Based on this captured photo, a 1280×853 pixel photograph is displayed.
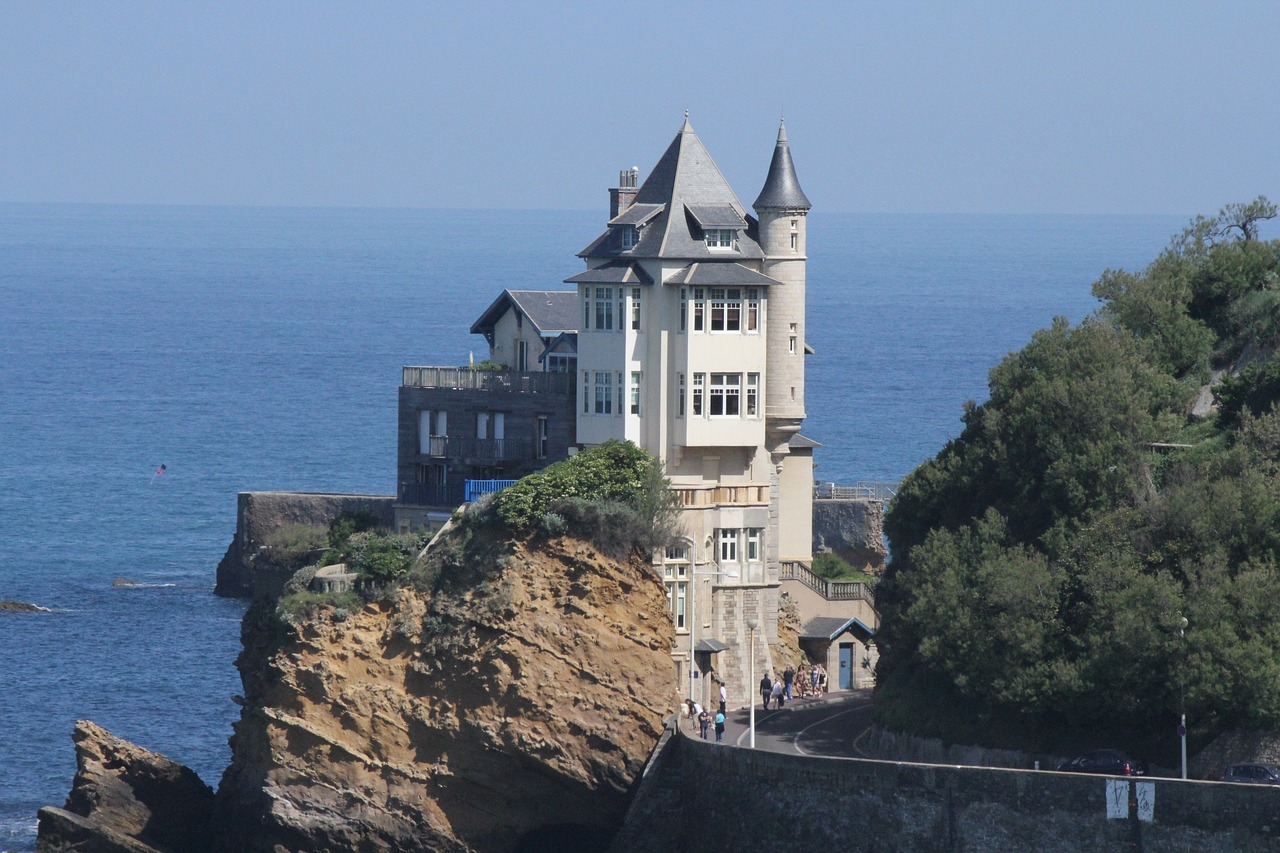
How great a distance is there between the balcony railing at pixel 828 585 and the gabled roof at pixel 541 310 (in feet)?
31.5

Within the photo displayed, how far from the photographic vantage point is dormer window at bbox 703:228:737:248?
68.4 metres

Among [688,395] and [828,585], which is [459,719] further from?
[828,585]

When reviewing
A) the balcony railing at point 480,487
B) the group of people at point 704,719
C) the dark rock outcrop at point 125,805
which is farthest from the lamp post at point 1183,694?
the dark rock outcrop at point 125,805

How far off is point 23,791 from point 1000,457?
1136 inches

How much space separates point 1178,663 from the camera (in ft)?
183

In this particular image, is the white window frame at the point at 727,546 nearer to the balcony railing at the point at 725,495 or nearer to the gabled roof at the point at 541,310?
the balcony railing at the point at 725,495

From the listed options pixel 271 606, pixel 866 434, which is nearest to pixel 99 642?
pixel 271 606

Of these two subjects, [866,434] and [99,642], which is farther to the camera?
[866,434]

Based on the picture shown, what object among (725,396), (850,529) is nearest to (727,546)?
(725,396)

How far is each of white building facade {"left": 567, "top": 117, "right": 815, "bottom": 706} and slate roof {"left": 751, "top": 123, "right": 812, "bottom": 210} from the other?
0.04 m

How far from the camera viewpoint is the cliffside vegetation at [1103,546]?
5628 centimetres

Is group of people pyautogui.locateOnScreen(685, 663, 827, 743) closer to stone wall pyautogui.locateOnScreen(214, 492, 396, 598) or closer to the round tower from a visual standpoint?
the round tower

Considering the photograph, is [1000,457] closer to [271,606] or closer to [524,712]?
[524,712]

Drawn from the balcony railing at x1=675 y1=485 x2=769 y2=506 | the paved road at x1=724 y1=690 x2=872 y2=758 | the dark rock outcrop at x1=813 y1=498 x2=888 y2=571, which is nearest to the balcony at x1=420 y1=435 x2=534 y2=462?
the balcony railing at x1=675 y1=485 x2=769 y2=506
